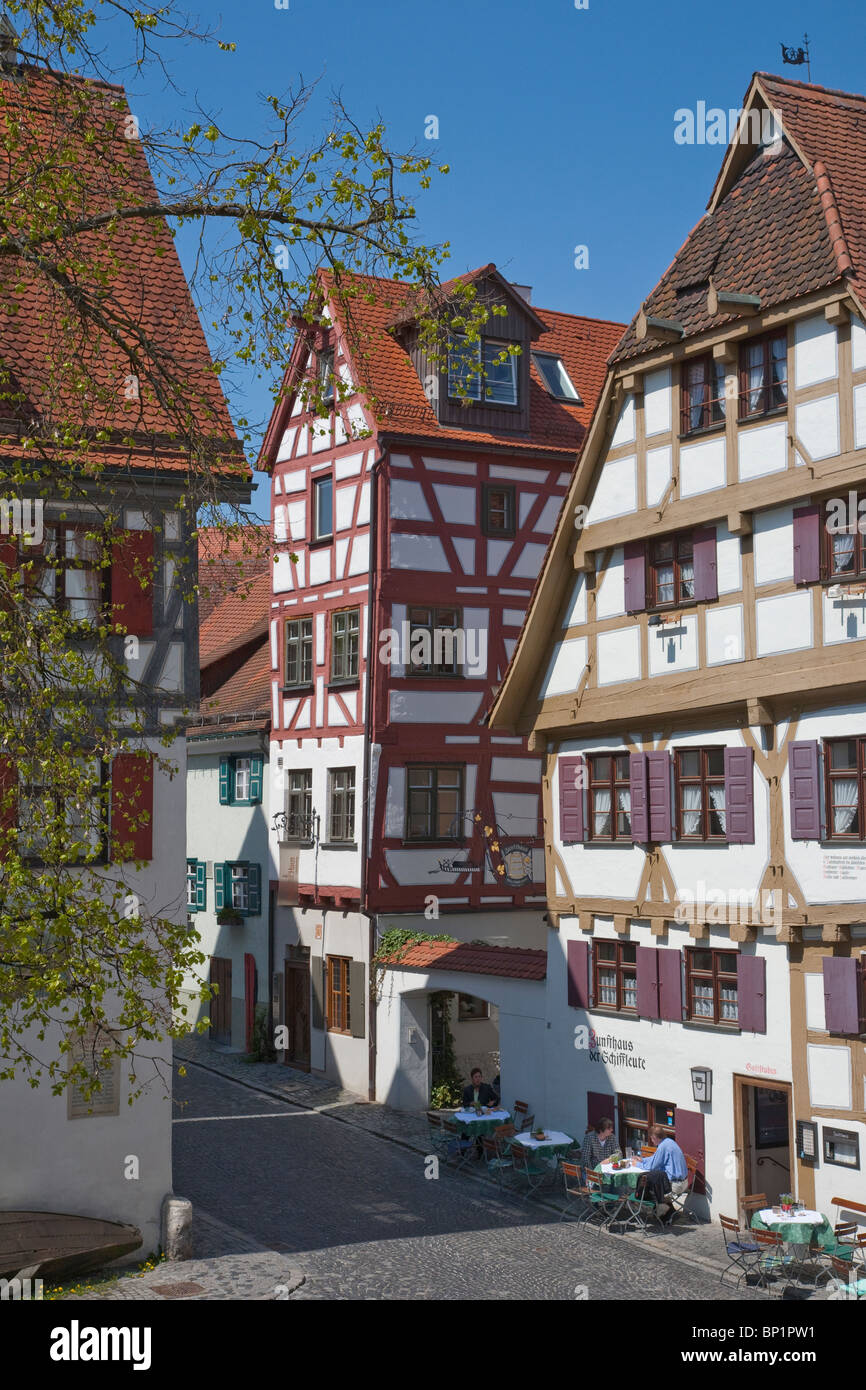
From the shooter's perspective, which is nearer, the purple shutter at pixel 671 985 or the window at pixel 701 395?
the window at pixel 701 395

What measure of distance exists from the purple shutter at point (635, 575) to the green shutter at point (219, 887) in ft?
50.4

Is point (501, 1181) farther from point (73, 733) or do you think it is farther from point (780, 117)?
point (780, 117)

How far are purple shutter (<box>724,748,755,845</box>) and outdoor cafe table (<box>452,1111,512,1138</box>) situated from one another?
571 cm

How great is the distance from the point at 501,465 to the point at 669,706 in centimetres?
1007

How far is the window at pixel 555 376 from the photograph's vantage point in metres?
30.8

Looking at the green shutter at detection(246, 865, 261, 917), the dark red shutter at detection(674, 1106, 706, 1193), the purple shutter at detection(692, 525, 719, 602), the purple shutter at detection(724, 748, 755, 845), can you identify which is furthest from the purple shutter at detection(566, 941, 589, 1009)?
the green shutter at detection(246, 865, 261, 917)

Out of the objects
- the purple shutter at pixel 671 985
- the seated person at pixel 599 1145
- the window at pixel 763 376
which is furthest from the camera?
the seated person at pixel 599 1145

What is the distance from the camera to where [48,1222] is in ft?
50.8

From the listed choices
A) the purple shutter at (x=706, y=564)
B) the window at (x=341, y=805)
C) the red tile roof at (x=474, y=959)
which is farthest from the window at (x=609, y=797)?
the window at (x=341, y=805)

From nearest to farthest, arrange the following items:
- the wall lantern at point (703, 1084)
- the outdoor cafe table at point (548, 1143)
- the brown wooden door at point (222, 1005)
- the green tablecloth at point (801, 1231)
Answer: the green tablecloth at point (801, 1231)
the wall lantern at point (703, 1084)
the outdoor cafe table at point (548, 1143)
the brown wooden door at point (222, 1005)

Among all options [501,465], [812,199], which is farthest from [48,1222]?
[501,465]

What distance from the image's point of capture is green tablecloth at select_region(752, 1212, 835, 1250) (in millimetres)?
15922

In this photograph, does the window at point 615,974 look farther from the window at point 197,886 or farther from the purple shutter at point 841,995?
the window at point 197,886

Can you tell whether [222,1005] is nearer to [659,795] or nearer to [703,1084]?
[659,795]
